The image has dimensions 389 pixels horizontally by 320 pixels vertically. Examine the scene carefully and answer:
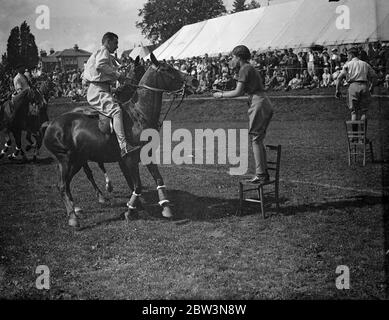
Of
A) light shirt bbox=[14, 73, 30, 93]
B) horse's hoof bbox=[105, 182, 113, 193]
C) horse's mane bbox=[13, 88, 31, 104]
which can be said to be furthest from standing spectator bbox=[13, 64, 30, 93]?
horse's hoof bbox=[105, 182, 113, 193]

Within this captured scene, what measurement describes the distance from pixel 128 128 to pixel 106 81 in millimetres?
874

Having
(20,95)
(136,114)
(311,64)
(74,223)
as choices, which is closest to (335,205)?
(136,114)

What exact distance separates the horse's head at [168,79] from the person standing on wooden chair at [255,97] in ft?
1.56

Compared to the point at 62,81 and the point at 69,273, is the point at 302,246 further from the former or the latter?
the point at 62,81

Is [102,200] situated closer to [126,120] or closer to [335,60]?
[126,120]

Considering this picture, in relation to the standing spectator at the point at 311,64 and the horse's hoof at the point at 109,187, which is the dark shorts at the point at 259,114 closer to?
the horse's hoof at the point at 109,187

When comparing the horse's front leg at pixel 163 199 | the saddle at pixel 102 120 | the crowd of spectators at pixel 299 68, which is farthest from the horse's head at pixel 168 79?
the crowd of spectators at pixel 299 68

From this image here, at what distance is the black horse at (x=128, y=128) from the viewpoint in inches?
296

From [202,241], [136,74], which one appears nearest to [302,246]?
[202,241]

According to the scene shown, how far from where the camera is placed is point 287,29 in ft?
84.6

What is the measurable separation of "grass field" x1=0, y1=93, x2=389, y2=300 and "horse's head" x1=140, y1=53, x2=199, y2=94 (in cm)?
216

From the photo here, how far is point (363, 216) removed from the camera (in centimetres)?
717
